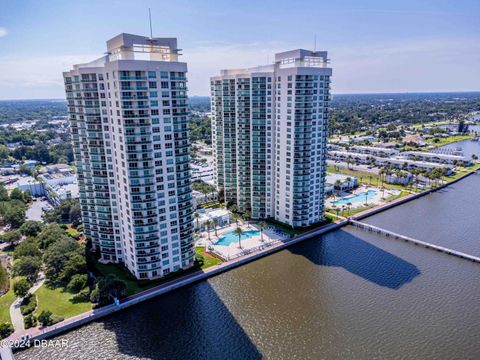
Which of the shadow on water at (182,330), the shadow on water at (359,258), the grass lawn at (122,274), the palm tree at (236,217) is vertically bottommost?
the shadow on water at (182,330)

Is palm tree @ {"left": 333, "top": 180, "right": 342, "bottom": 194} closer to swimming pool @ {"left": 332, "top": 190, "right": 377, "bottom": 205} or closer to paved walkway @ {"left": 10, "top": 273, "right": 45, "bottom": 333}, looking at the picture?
swimming pool @ {"left": 332, "top": 190, "right": 377, "bottom": 205}

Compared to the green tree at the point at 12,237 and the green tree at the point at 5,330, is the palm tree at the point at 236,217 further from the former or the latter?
the green tree at the point at 5,330

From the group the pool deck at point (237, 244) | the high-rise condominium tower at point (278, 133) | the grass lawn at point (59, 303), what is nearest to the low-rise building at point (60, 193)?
the grass lawn at point (59, 303)

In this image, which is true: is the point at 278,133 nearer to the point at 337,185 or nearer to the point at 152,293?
the point at 337,185

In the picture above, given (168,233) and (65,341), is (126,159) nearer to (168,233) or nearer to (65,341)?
(168,233)

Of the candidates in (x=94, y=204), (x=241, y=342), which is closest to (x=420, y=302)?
(x=241, y=342)

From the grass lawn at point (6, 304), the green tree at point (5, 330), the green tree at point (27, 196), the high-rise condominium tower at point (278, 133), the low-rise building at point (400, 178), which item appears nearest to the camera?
the green tree at point (5, 330)
